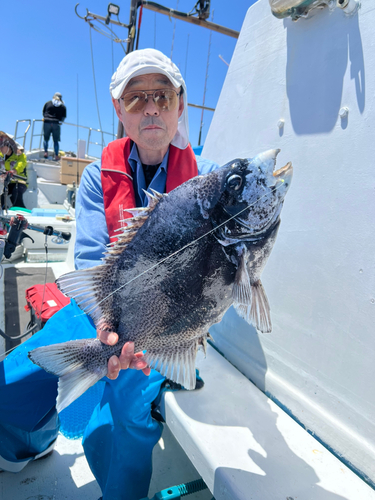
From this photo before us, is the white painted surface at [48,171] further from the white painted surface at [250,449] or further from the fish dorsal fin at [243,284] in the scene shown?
the fish dorsal fin at [243,284]

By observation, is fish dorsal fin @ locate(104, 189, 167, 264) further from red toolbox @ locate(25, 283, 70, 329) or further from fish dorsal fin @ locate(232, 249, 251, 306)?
red toolbox @ locate(25, 283, 70, 329)

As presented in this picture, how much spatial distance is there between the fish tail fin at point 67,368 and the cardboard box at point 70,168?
10.5 metres

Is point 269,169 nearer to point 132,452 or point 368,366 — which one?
point 368,366

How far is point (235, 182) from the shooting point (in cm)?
120

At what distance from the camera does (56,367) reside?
4.37ft

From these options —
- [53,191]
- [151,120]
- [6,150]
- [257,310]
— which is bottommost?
[257,310]

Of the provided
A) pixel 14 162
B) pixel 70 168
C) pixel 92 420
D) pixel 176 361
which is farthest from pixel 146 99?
→ pixel 70 168

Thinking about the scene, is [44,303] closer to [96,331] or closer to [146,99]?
[96,331]

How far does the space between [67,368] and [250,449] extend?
0.99 meters

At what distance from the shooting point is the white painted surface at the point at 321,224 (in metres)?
1.49

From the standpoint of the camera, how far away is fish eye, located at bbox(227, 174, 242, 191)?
1.19 metres

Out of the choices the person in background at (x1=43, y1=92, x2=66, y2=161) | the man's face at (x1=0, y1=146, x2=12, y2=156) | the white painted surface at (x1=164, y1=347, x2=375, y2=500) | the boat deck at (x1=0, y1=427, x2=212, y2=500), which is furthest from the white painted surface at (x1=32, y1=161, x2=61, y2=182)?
the white painted surface at (x1=164, y1=347, x2=375, y2=500)

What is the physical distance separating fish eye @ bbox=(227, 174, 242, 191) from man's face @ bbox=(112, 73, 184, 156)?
729mm

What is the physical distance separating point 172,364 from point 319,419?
893 millimetres
